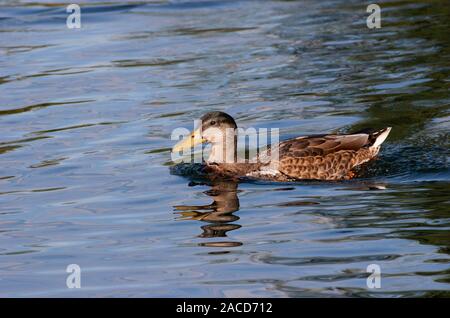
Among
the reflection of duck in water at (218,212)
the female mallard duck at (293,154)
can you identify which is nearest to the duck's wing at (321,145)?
the female mallard duck at (293,154)

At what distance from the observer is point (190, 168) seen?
1279cm

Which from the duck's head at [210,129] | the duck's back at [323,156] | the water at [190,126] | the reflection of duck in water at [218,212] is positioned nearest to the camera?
the water at [190,126]

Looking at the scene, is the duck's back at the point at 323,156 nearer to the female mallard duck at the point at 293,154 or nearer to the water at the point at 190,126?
the female mallard duck at the point at 293,154

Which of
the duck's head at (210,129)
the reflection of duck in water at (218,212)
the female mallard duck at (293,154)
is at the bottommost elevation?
the reflection of duck in water at (218,212)

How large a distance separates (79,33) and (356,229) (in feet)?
41.1

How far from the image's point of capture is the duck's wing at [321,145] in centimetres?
1235

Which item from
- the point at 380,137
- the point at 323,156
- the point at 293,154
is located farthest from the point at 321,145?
the point at 380,137

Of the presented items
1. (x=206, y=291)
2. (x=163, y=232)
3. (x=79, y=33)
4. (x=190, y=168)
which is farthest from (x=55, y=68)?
(x=206, y=291)

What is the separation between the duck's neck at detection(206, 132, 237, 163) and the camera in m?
12.9

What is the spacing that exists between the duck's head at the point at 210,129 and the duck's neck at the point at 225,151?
0.14m

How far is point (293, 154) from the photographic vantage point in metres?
12.3

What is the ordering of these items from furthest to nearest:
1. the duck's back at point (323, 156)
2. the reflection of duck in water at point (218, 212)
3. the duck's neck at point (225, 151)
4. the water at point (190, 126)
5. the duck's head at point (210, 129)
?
the duck's neck at point (225, 151) → the duck's head at point (210, 129) → the duck's back at point (323, 156) → the reflection of duck in water at point (218, 212) → the water at point (190, 126)

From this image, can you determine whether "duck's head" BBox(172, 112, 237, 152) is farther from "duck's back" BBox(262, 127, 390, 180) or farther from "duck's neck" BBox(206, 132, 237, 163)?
"duck's back" BBox(262, 127, 390, 180)
